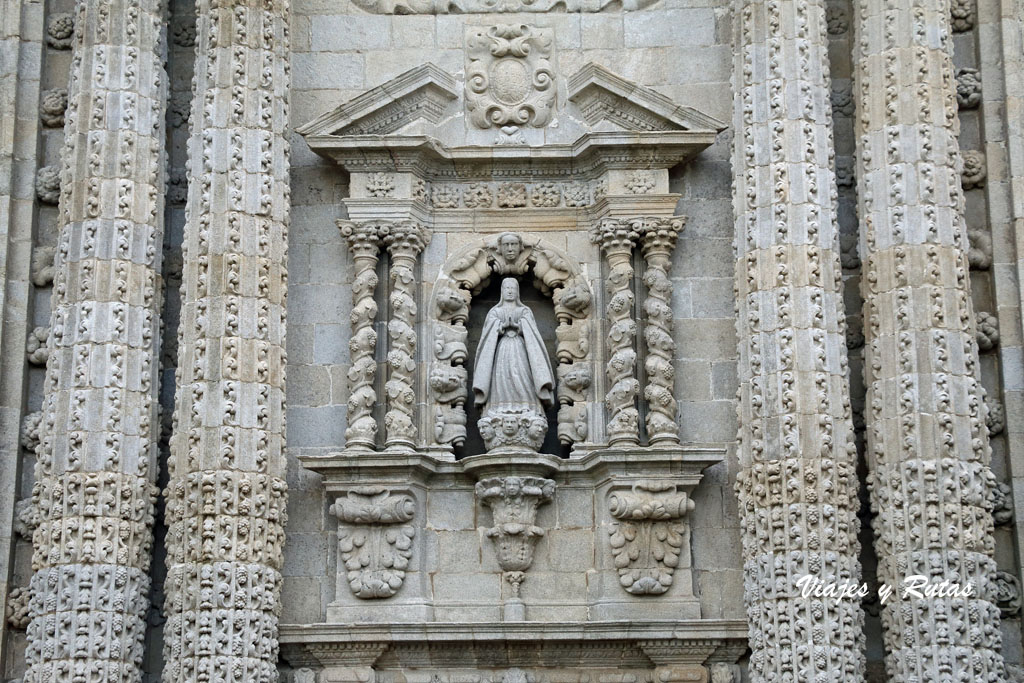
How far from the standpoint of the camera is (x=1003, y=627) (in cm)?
1276

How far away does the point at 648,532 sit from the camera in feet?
42.7

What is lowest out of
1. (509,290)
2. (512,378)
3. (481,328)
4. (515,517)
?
(515,517)

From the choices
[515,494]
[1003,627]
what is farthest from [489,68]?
[1003,627]

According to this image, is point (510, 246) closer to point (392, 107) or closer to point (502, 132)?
point (502, 132)

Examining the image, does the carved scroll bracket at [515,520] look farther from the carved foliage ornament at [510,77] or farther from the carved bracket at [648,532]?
the carved foliage ornament at [510,77]

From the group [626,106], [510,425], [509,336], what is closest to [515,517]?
[510,425]

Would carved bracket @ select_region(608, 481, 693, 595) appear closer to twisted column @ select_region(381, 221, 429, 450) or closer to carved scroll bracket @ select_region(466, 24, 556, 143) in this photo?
twisted column @ select_region(381, 221, 429, 450)

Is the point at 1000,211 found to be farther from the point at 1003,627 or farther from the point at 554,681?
the point at 554,681

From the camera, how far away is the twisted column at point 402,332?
13.2 metres

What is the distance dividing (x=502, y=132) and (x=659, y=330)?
1859 mm

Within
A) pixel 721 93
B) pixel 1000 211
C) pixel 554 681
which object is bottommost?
pixel 554 681

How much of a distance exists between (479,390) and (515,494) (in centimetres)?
80

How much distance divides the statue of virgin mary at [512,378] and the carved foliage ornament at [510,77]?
1272mm

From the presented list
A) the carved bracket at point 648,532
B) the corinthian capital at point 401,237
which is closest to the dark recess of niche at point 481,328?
the corinthian capital at point 401,237
